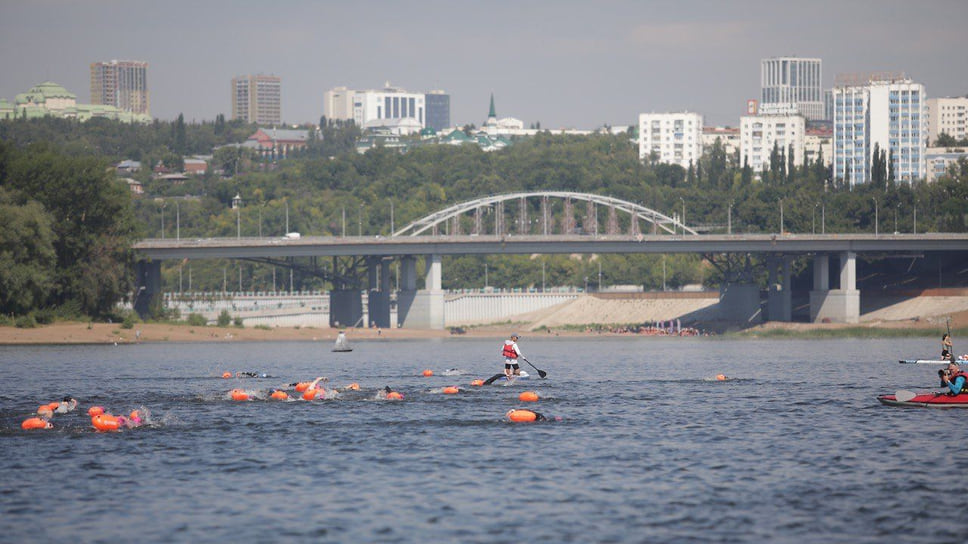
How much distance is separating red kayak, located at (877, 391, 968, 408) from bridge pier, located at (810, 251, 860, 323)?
371 ft

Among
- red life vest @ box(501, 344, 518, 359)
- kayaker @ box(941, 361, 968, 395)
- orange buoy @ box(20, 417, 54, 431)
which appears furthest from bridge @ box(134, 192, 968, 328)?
kayaker @ box(941, 361, 968, 395)

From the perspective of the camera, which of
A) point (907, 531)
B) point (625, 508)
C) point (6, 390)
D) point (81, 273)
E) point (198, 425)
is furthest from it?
point (81, 273)

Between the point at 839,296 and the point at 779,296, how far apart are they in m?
9.96

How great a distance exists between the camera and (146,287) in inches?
5605

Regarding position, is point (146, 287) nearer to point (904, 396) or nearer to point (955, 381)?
point (904, 396)

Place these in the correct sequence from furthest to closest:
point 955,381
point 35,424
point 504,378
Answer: point 504,378 < point 955,381 < point 35,424

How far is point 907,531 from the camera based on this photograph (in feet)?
84.7

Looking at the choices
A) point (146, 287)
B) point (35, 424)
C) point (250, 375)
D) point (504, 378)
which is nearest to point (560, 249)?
point (146, 287)

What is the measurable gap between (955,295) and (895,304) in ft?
28.6

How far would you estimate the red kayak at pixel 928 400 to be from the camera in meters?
43.8

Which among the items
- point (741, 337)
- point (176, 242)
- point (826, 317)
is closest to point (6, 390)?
point (176, 242)

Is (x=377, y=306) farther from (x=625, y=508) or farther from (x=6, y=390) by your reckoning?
(x=625, y=508)

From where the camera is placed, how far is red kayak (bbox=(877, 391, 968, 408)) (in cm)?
4381

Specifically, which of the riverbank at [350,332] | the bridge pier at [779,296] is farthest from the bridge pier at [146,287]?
the bridge pier at [779,296]
